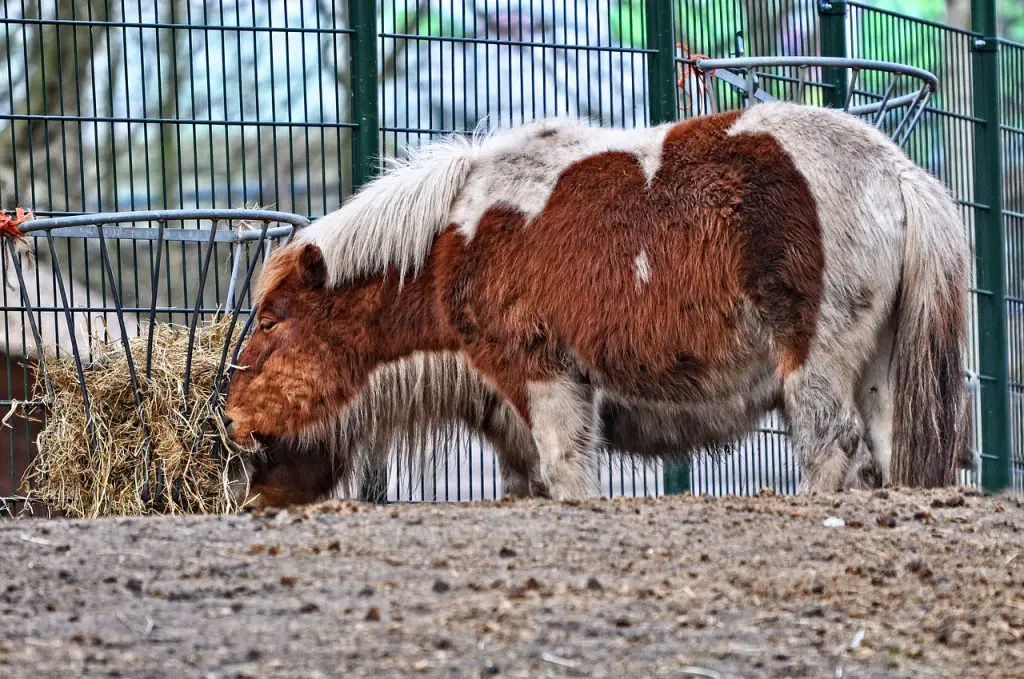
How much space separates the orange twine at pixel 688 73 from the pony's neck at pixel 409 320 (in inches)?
96.4

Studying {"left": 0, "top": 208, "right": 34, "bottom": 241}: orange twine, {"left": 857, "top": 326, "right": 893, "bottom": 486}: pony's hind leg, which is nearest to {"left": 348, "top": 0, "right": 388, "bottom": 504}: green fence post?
{"left": 0, "top": 208, "right": 34, "bottom": 241}: orange twine

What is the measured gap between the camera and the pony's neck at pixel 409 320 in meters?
6.18

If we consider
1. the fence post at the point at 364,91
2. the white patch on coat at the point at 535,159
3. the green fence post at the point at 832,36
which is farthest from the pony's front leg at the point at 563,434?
the green fence post at the point at 832,36

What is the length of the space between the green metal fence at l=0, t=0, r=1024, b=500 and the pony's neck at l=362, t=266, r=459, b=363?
651 millimetres

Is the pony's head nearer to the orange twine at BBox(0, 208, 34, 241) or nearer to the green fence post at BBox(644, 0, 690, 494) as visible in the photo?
the orange twine at BBox(0, 208, 34, 241)

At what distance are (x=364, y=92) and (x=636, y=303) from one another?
291 centimetres

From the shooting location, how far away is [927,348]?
5.54 m

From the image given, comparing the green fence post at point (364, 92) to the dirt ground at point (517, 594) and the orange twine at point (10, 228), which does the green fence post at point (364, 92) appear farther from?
the dirt ground at point (517, 594)

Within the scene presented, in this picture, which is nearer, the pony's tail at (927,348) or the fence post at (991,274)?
the pony's tail at (927,348)

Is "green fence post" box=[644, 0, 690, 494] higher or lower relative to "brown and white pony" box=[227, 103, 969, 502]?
higher

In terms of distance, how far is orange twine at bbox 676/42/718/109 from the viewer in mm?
7957

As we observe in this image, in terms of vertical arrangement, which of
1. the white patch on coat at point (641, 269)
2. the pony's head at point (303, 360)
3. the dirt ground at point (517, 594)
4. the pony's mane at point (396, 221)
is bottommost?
the dirt ground at point (517, 594)

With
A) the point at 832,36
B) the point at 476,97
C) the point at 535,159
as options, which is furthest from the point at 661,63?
the point at 535,159

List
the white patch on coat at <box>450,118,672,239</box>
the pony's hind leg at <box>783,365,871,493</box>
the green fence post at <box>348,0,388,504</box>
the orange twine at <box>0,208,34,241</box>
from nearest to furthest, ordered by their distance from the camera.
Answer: the pony's hind leg at <box>783,365,871,493</box> < the white patch on coat at <box>450,118,672,239</box> < the orange twine at <box>0,208,34,241</box> < the green fence post at <box>348,0,388,504</box>
